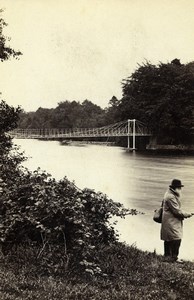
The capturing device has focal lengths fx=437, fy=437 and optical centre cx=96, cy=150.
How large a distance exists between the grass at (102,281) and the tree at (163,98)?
4114cm

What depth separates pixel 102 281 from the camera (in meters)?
4.91

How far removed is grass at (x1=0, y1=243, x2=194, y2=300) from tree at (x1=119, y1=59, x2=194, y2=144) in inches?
1620

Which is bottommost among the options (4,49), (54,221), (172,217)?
(172,217)

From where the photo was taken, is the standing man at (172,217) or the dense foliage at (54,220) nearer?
the dense foliage at (54,220)

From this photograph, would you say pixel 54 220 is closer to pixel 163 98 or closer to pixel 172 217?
pixel 172 217

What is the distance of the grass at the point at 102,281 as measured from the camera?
173 inches

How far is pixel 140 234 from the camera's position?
1020 cm

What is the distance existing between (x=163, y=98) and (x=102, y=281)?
43.6 m

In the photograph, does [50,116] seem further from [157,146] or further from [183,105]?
[183,105]

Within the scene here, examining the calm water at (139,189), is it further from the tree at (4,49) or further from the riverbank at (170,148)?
the riverbank at (170,148)

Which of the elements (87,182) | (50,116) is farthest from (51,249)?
(50,116)

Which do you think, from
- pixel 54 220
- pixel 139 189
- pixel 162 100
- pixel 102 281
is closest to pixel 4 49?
pixel 54 220

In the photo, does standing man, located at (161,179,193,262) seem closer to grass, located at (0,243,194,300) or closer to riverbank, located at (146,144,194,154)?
grass, located at (0,243,194,300)

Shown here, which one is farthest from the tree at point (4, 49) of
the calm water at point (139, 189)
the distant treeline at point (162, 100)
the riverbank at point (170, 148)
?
the riverbank at point (170, 148)
